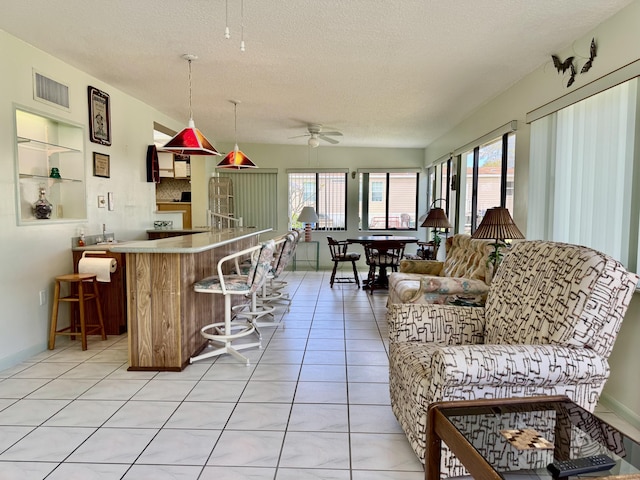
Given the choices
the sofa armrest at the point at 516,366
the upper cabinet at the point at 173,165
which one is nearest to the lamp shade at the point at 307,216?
the upper cabinet at the point at 173,165

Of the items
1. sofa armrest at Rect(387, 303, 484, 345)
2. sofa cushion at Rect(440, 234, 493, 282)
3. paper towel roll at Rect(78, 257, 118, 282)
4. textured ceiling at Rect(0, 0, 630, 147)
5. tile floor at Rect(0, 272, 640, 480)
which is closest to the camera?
tile floor at Rect(0, 272, 640, 480)

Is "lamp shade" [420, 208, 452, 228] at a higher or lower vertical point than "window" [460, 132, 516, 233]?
lower

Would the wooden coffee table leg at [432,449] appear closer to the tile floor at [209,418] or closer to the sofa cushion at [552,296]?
the tile floor at [209,418]

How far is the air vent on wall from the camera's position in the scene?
336cm

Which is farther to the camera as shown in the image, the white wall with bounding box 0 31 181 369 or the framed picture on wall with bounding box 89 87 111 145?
the framed picture on wall with bounding box 89 87 111 145

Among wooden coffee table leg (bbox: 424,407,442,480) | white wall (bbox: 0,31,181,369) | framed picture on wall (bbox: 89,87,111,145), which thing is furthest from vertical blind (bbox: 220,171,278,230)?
wooden coffee table leg (bbox: 424,407,442,480)

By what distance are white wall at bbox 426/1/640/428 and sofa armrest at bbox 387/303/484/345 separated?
94 centimetres

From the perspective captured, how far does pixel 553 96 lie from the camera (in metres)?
3.28

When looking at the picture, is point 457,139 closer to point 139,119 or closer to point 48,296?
point 139,119

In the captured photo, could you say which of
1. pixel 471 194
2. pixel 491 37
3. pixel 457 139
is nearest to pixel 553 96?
pixel 491 37

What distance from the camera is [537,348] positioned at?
169 cm

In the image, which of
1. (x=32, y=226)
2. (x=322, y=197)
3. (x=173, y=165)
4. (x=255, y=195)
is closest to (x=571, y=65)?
(x=32, y=226)

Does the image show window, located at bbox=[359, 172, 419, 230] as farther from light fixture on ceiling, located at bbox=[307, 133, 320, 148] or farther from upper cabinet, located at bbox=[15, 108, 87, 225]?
upper cabinet, located at bbox=[15, 108, 87, 225]

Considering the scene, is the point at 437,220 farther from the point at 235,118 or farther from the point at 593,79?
the point at 235,118
